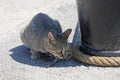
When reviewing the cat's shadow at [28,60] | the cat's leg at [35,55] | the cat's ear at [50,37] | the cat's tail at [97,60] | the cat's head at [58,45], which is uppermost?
the cat's ear at [50,37]

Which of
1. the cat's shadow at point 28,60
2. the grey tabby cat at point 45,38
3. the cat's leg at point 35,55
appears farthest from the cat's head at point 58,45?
the cat's leg at point 35,55

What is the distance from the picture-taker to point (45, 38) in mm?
3895

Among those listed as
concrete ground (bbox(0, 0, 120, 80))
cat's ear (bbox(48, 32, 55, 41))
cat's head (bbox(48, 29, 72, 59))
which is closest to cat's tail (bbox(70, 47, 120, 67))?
concrete ground (bbox(0, 0, 120, 80))

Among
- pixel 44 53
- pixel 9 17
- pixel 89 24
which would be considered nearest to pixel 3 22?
pixel 9 17

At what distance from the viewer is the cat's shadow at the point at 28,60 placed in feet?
12.6

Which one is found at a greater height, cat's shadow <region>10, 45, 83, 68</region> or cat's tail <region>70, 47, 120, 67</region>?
cat's tail <region>70, 47, 120, 67</region>

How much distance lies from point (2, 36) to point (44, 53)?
0.75m

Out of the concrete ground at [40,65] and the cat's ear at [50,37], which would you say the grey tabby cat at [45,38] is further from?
the concrete ground at [40,65]

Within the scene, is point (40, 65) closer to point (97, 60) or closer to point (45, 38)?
point (45, 38)

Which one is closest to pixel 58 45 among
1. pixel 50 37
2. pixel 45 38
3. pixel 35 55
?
pixel 50 37

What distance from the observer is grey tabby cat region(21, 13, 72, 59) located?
12.3 feet

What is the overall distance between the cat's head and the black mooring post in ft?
0.60

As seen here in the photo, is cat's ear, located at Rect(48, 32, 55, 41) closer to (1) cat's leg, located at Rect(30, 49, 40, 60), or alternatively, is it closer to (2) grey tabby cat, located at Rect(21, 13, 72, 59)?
(2) grey tabby cat, located at Rect(21, 13, 72, 59)

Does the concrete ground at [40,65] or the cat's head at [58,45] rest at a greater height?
the cat's head at [58,45]
